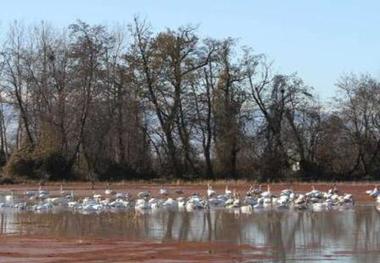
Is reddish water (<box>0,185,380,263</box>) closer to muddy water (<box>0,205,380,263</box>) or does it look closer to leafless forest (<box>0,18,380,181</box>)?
muddy water (<box>0,205,380,263</box>)

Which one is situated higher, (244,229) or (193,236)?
(244,229)

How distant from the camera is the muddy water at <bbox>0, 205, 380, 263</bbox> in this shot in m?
18.0

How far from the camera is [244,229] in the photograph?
76.4ft

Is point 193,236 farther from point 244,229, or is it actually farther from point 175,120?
point 175,120

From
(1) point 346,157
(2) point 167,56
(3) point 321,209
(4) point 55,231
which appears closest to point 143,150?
(2) point 167,56

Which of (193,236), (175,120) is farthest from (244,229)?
(175,120)

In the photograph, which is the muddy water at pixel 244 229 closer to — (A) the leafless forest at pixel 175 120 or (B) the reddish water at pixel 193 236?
(B) the reddish water at pixel 193 236

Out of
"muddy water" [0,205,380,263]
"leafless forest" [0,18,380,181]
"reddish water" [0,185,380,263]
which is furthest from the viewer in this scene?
"leafless forest" [0,18,380,181]

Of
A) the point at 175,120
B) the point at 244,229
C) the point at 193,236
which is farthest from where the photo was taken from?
the point at 175,120

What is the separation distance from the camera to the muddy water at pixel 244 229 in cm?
1805

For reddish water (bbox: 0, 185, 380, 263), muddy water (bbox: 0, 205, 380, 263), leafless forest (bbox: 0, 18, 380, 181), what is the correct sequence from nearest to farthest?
reddish water (bbox: 0, 185, 380, 263) → muddy water (bbox: 0, 205, 380, 263) → leafless forest (bbox: 0, 18, 380, 181)

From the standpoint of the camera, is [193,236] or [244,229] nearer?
[193,236]

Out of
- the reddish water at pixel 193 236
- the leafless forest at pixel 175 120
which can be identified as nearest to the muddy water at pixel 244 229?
the reddish water at pixel 193 236

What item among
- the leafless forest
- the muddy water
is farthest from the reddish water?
the leafless forest
